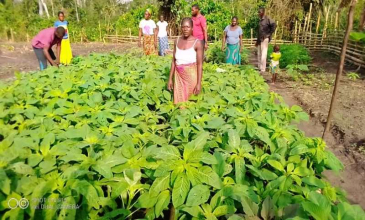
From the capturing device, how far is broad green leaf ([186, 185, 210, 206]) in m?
1.43

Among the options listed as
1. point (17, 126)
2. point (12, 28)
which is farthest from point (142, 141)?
point (12, 28)

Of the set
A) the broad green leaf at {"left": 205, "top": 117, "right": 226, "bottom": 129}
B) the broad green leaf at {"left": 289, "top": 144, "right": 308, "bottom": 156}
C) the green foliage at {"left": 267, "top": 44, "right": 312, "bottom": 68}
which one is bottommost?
the green foliage at {"left": 267, "top": 44, "right": 312, "bottom": 68}

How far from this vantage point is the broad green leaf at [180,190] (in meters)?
1.45

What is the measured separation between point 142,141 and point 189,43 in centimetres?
200

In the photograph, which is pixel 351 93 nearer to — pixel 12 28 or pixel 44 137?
pixel 44 137

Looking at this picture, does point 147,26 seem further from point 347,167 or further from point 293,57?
point 347,167

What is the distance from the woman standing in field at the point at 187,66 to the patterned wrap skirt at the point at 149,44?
5.12m

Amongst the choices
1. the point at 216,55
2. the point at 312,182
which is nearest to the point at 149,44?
the point at 216,55

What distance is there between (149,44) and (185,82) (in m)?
5.41

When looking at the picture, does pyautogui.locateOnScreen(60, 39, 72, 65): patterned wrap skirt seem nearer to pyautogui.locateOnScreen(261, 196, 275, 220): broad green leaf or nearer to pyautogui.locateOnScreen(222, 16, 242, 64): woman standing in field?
pyautogui.locateOnScreen(222, 16, 242, 64): woman standing in field

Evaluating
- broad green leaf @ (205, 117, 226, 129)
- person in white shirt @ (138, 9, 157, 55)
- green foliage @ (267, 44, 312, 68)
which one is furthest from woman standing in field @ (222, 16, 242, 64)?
broad green leaf @ (205, 117, 226, 129)

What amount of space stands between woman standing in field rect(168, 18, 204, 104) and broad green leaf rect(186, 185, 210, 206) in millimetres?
2213

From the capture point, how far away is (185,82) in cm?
374

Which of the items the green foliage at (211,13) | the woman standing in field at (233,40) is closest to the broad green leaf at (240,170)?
the woman standing in field at (233,40)
